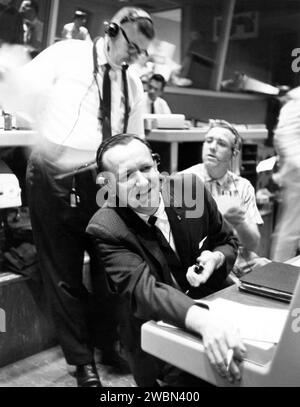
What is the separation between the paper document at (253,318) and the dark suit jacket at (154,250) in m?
0.09

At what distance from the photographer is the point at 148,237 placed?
119 centimetres

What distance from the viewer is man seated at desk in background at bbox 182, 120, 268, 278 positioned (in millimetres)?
1901

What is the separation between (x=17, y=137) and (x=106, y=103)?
0.36 metres

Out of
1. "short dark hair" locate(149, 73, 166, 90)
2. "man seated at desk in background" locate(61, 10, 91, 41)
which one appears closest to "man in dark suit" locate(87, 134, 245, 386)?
"man seated at desk in background" locate(61, 10, 91, 41)

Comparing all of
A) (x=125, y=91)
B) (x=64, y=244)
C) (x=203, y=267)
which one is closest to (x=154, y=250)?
(x=203, y=267)

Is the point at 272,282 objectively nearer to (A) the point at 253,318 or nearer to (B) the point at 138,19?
(A) the point at 253,318

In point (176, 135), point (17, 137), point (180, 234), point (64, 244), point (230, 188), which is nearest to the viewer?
point (180, 234)

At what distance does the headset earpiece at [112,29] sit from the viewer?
1696 mm

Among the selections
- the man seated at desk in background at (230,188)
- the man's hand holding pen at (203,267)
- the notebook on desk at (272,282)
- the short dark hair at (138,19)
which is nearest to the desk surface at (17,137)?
the short dark hair at (138,19)

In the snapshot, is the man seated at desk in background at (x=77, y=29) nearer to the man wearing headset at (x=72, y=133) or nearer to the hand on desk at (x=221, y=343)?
the man wearing headset at (x=72, y=133)

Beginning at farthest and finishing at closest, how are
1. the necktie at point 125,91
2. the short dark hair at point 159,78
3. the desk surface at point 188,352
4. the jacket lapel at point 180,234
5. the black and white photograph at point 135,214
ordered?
the short dark hair at point 159,78 < the necktie at point 125,91 < the jacket lapel at point 180,234 < the black and white photograph at point 135,214 < the desk surface at point 188,352

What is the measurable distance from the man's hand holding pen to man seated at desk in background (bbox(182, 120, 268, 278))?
631mm
